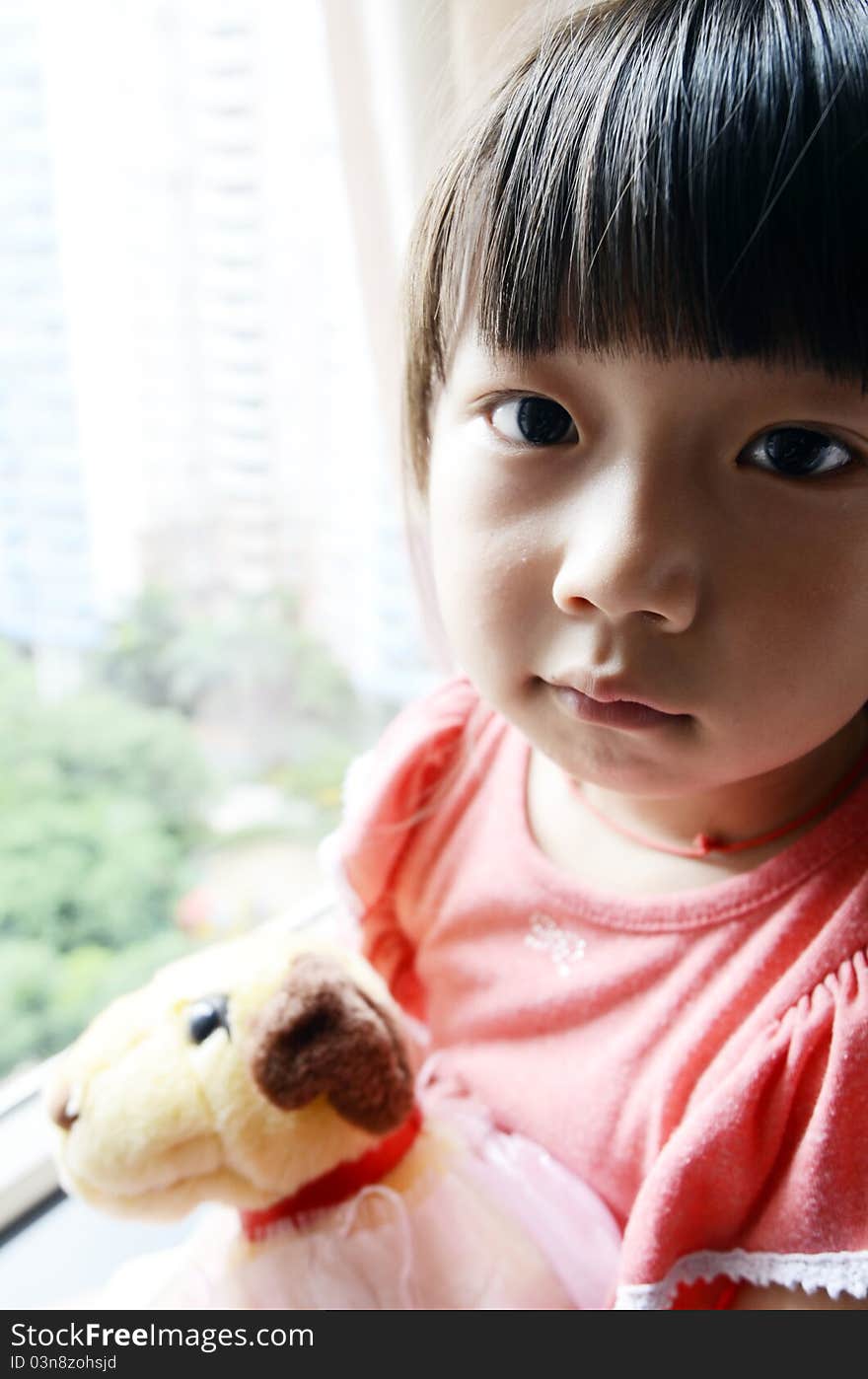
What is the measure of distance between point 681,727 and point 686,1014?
204mm

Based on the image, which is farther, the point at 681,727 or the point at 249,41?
the point at 249,41

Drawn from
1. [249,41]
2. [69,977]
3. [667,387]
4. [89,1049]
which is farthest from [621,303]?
[69,977]

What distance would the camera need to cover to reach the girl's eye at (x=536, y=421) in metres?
0.57

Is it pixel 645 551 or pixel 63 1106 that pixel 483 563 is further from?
pixel 63 1106

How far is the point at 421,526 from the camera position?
0.81m

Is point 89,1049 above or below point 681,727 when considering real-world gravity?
below

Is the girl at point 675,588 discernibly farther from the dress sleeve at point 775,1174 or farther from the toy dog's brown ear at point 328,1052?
the toy dog's brown ear at point 328,1052

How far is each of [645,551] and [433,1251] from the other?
456 mm

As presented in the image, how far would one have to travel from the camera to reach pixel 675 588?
53 centimetres

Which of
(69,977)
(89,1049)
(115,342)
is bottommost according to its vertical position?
(69,977)

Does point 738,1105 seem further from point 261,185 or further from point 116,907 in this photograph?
point 261,185

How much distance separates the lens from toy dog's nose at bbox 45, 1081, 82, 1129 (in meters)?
0.67

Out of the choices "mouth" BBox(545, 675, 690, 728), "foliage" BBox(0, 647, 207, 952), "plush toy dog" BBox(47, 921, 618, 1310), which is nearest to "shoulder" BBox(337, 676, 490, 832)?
"plush toy dog" BBox(47, 921, 618, 1310)

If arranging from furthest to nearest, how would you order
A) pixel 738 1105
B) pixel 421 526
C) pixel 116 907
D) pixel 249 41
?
pixel 116 907 → pixel 249 41 → pixel 421 526 → pixel 738 1105
